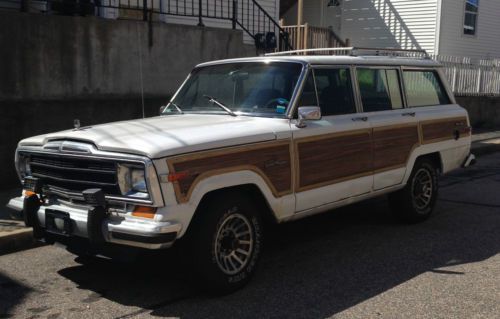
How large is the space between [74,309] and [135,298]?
0.47 metres

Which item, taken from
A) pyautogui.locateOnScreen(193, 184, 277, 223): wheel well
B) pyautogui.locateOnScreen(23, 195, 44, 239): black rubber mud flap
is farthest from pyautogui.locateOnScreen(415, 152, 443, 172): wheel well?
pyautogui.locateOnScreen(23, 195, 44, 239): black rubber mud flap

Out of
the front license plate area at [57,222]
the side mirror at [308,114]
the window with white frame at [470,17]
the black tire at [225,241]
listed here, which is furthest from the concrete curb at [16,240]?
the window with white frame at [470,17]

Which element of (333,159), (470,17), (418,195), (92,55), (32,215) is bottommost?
(418,195)

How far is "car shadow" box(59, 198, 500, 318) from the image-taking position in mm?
4289

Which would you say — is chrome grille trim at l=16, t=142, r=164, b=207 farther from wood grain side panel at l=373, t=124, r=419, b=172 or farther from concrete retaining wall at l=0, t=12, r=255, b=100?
concrete retaining wall at l=0, t=12, r=255, b=100

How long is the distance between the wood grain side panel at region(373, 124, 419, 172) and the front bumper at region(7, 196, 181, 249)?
261cm

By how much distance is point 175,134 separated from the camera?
4.29m

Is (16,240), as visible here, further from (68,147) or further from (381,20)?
(381,20)

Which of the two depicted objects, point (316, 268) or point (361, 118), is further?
point (361, 118)

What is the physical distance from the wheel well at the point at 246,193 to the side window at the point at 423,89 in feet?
8.23

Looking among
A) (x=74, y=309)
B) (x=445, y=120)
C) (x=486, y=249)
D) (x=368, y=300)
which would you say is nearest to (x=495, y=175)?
(x=445, y=120)

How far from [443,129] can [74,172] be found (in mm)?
4372

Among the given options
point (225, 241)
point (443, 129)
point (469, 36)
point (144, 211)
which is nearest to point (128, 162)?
point (144, 211)

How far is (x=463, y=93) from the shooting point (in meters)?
17.4
